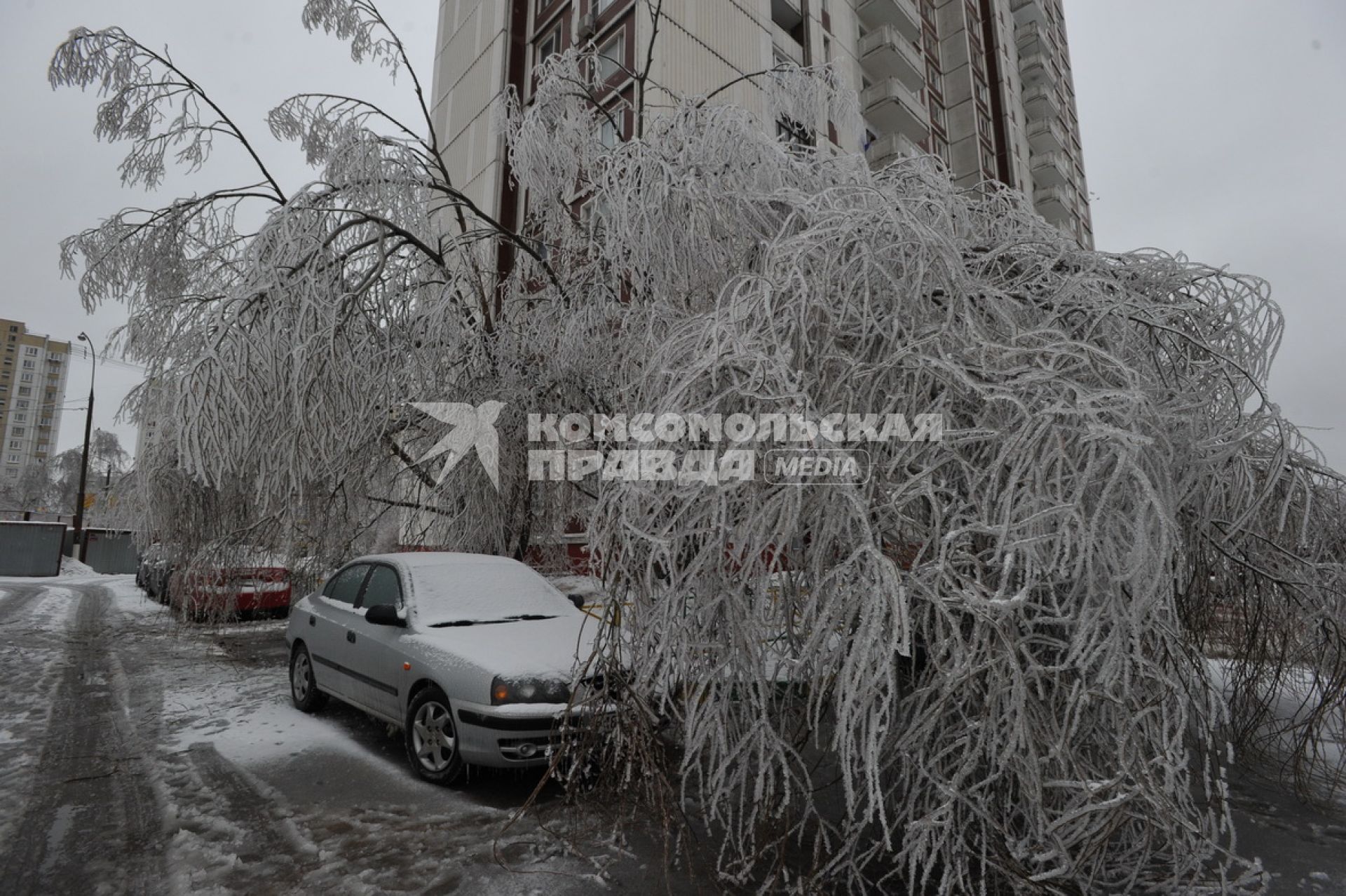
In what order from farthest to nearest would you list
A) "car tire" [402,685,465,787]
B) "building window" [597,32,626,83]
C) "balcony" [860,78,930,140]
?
"balcony" [860,78,930,140] < "building window" [597,32,626,83] < "car tire" [402,685,465,787]

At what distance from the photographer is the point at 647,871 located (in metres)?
3.51

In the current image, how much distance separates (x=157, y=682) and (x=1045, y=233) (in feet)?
31.2

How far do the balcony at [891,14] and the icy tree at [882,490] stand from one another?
28013 mm

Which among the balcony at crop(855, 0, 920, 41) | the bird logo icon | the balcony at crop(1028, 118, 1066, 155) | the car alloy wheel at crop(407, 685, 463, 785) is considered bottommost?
the car alloy wheel at crop(407, 685, 463, 785)

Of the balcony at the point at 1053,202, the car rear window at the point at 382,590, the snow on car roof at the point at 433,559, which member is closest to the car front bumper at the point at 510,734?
the car rear window at the point at 382,590

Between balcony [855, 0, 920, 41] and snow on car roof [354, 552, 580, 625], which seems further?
balcony [855, 0, 920, 41]

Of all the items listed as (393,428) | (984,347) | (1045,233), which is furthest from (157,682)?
(1045,233)

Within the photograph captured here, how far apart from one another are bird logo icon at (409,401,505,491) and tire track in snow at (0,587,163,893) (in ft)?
11.6

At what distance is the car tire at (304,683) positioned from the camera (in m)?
6.34

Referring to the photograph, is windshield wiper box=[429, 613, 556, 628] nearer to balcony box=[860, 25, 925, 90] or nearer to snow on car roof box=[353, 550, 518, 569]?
snow on car roof box=[353, 550, 518, 569]

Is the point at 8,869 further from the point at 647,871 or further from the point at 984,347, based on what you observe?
the point at 984,347

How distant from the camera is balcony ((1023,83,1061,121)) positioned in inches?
1687

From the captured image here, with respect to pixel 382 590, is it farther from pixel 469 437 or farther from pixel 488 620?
pixel 469 437

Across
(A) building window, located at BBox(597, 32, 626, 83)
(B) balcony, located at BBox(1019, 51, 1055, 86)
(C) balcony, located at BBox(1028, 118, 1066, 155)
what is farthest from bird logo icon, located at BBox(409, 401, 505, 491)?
(B) balcony, located at BBox(1019, 51, 1055, 86)
